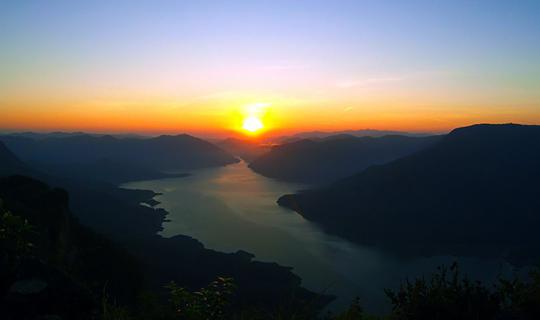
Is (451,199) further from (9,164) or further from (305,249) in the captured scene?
(9,164)

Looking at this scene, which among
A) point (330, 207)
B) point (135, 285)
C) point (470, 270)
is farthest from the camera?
point (330, 207)

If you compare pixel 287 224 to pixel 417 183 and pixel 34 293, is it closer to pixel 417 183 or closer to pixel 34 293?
pixel 417 183

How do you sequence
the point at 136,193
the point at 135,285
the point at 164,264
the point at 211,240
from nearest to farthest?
the point at 135,285, the point at 164,264, the point at 211,240, the point at 136,193

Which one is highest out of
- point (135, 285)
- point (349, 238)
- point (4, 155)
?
point (4, 155)

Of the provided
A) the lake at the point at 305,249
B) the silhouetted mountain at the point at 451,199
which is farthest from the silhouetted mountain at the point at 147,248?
the silhouetted mountain at the point at 451,199

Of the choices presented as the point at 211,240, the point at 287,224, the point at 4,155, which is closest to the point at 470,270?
the point at 287,224

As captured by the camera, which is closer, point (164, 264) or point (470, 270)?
point (164, 264)

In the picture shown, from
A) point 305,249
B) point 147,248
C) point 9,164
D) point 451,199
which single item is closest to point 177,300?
point 147,248

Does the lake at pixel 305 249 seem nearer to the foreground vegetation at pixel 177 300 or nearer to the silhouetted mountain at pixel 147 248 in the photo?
the silhouetted mountain at pixel 147 248
